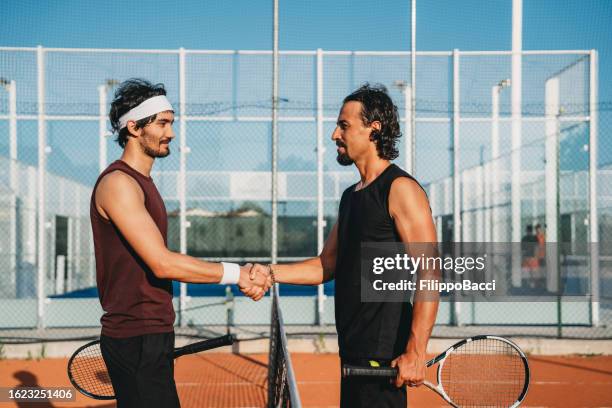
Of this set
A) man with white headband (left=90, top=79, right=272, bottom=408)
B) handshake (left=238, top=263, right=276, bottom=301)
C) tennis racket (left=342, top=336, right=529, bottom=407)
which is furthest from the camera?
tennis racket (left=342, top=336, right=529, bottom=407)

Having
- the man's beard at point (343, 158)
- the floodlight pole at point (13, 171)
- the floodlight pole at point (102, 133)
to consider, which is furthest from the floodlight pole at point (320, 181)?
the man's beard at point (343, 158)

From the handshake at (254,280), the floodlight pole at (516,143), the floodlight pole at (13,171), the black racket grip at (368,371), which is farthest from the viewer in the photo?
the floodlight pole at (516,143)

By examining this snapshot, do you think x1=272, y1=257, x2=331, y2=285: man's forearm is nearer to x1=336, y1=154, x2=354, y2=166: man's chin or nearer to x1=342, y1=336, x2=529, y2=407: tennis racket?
x1=336, y1=154, x2=354, y2=166: man's chin

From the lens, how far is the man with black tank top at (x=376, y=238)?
2.61m

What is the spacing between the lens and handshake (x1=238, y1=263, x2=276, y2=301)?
3435mm

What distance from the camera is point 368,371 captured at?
253cm

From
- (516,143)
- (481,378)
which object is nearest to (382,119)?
(481,378)

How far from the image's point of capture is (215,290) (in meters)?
11.4

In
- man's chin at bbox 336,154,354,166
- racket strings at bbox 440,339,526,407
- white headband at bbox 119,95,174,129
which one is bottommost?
racket strings at bbox 440,339,526,407

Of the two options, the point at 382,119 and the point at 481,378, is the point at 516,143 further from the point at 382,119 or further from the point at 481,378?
the point at 382,119

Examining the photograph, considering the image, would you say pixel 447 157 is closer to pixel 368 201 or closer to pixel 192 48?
pixel 192 48

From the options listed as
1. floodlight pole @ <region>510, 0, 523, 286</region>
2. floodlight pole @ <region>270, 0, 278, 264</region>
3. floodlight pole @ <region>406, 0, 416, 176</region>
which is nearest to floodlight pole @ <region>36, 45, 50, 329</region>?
floodlight pole @ <region>270, 0, 278, 264</region>

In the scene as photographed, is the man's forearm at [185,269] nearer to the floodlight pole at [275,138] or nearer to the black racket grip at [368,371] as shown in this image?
the black racket grip at [368,371]

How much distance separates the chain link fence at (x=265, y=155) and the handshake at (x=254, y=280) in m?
5.89
